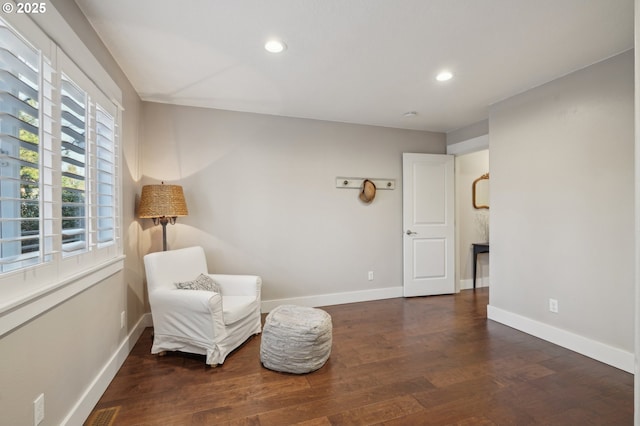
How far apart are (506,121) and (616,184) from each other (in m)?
1.18

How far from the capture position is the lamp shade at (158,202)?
107 inches

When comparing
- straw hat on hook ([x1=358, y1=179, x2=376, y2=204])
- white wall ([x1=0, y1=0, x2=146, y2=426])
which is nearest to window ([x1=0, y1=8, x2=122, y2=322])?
white wall ([x1=0, y1=0, x2=146, y2=426])

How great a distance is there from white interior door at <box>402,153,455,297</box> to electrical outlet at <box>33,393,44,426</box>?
3.79 meters

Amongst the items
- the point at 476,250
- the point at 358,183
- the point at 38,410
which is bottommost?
the point at 38,410

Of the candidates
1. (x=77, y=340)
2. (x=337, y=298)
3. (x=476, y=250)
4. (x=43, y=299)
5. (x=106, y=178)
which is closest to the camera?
(x=43, y=299)

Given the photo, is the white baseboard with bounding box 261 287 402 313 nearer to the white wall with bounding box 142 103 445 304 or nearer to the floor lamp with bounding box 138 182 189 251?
the white wall with bounding box 142 103 445 304

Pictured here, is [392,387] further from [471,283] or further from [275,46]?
[471,283]

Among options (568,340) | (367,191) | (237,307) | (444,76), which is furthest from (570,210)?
(237,307)

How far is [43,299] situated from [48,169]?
24.1 inches

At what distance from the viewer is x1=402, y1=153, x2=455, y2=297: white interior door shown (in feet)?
13.8

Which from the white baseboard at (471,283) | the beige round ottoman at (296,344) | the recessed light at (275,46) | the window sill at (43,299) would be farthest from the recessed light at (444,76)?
the white baseboard at (471,283)

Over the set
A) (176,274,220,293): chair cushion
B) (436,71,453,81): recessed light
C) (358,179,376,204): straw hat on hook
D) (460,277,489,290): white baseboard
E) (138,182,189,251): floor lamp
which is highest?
(436,71,453,81): recessed light

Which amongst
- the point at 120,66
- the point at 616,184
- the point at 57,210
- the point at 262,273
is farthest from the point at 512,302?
the point at 120,66

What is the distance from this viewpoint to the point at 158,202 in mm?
2740
